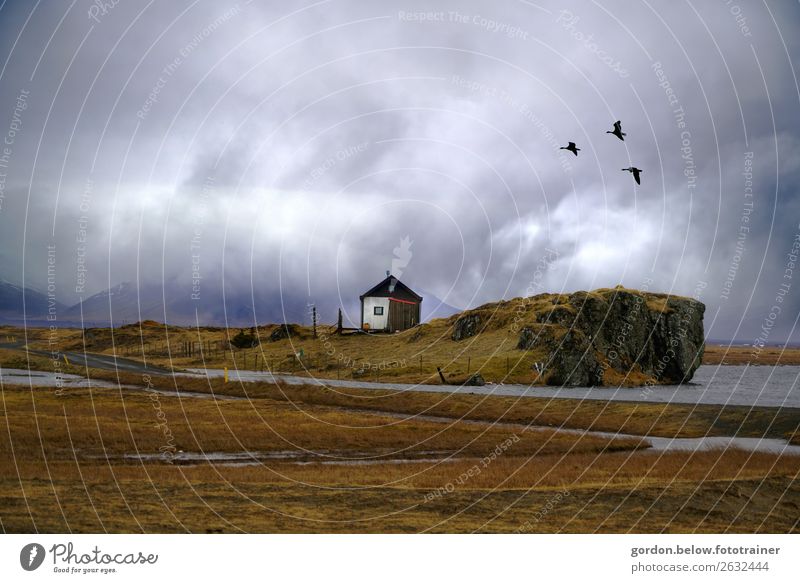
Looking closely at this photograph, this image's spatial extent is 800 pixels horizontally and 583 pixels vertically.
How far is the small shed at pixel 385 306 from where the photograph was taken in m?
129

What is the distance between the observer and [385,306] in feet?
425

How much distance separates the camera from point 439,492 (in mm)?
27312

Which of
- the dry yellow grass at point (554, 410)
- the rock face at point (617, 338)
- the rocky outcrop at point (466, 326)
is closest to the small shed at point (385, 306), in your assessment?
the rocky outcrop at point (466, 326)

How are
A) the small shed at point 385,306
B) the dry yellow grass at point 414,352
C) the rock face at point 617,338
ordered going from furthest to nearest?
1. the small shed at point 385,306
2. the rock face at point 617,338
3. the dry yellow grass at point 414,352

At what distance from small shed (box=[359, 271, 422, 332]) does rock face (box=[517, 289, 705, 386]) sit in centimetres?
3289

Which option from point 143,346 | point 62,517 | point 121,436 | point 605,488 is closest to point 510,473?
point 605,488

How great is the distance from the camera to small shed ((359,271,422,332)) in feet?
424

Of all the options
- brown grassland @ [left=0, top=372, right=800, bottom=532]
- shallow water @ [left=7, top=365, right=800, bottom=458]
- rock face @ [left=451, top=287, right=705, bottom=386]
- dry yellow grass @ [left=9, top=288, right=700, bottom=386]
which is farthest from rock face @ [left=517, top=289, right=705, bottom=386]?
brown grassland @ [left=0, top=372, right=800, bottom=532]

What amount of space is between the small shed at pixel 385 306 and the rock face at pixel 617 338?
32893 mm

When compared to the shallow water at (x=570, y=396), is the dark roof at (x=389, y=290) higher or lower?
higher

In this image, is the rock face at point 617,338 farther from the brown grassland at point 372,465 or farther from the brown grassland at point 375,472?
the brown grassland at point 375,472

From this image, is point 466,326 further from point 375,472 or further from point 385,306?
point 375,472

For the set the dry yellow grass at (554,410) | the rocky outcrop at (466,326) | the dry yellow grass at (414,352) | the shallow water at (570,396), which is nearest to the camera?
the shallow water at (570,396)

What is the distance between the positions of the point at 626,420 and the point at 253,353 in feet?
300
